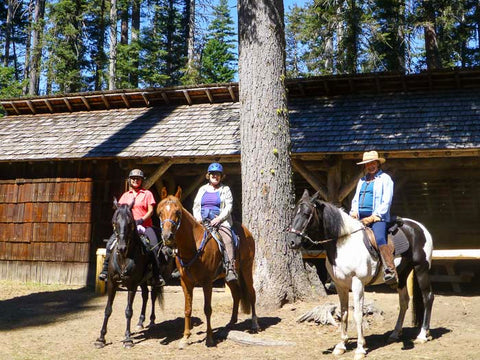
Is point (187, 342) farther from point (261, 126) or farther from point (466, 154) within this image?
point (466, 154)

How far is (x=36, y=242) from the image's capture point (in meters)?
14.4

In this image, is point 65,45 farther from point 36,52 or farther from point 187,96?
point 187,96

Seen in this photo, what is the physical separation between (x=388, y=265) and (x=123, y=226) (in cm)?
342

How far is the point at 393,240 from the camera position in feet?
22.8

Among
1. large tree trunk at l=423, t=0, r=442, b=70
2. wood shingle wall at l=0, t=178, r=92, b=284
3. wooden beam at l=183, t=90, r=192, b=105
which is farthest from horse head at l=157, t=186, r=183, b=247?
large tree trunk at l=423, t=0, r=442, b=70

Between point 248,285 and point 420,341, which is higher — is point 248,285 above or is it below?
above

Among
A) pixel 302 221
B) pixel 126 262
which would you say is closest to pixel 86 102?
pixel 126 262

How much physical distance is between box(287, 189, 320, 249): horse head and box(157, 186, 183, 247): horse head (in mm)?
1391

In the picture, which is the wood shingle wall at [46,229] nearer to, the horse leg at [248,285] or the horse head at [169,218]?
the horse leg at [248,285]

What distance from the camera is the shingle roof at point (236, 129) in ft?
39.1

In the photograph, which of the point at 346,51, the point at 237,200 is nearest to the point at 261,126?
the point at 237,200

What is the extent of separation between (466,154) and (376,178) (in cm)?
521

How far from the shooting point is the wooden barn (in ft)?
40.9

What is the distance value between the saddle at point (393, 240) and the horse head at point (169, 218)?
7.66ft
